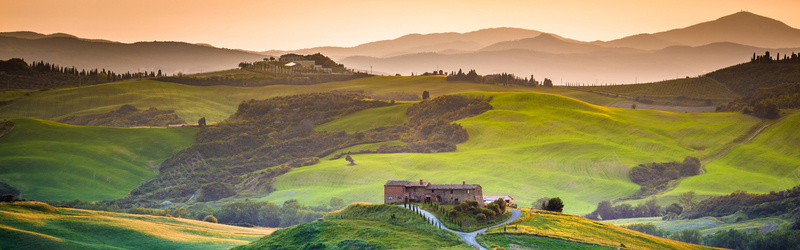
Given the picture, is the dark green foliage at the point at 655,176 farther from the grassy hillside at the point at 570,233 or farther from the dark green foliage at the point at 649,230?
the grassy hillside at the point at 570,233

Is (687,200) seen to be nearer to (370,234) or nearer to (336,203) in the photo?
(336,203)

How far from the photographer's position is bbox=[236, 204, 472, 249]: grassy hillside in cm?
7719

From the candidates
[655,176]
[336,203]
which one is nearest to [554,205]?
[336,203]

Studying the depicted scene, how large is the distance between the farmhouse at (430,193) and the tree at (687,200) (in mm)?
85213

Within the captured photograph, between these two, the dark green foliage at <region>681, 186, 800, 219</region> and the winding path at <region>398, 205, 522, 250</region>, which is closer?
the winding path at <region>398, 205, 522, 250</region>

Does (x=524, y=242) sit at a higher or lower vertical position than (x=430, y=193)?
lower

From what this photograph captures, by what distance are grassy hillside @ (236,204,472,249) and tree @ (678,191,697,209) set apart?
98672mm

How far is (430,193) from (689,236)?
5670 cm

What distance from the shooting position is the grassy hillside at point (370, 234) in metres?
77.2

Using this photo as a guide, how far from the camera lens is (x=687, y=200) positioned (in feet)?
550

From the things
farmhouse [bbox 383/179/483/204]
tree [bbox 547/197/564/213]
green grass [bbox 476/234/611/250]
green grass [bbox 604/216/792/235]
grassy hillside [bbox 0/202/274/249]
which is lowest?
green grass [bbox 604/216/792/235]

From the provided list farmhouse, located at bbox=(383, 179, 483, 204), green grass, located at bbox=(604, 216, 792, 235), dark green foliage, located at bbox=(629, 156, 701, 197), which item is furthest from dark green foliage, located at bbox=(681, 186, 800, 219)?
farmhouse, located at bbox=(383, 179, 483, 204)

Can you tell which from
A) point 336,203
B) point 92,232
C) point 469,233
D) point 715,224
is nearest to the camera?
point 469,233

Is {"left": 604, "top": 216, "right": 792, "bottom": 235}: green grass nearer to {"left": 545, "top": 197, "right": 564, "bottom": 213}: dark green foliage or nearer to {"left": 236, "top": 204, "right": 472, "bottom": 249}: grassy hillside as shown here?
{"left": 545, "top": 197, "right": 564, "bottom": 213}: dark green foliage
